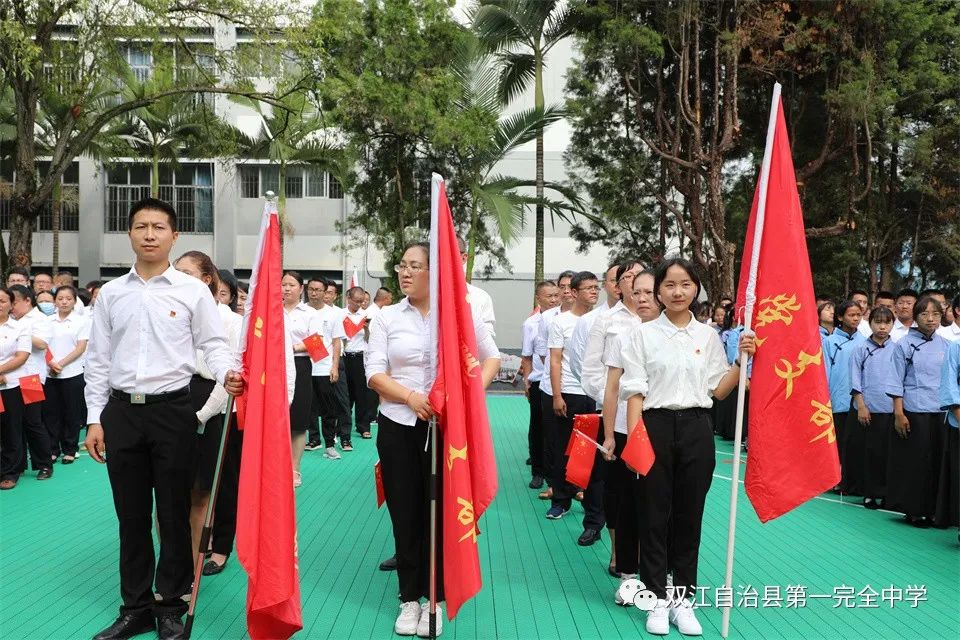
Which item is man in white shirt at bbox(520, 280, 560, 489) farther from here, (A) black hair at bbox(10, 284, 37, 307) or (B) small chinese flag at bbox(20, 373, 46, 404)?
(A) black hair at bbox(10, 284, 37, 307)

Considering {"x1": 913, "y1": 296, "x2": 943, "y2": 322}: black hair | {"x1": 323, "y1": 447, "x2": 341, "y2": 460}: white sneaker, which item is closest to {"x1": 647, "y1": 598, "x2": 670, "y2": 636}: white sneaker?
{"x1": 913, "y1": 296, "x2": 943, "y2": 322}: black hair

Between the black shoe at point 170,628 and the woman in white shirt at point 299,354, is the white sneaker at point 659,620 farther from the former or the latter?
the woman in white shirt at point 299,354

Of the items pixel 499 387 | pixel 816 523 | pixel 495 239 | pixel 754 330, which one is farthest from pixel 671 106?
pixel 754 330

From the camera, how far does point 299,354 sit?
7.77 meters

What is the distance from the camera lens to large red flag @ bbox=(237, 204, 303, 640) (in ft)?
12.7

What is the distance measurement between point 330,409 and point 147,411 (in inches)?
222

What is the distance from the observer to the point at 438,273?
4.04 m

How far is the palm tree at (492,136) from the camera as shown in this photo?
51.6 feet

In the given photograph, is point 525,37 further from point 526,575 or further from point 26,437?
point 526,575

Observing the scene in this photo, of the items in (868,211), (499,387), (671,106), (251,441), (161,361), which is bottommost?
(499,387)

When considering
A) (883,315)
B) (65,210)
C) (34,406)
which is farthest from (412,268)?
(65,210)

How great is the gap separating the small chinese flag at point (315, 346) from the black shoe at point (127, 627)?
12.5ft

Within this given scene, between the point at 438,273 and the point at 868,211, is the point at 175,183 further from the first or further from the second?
the point at 438,273

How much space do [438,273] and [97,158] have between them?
1990cm
